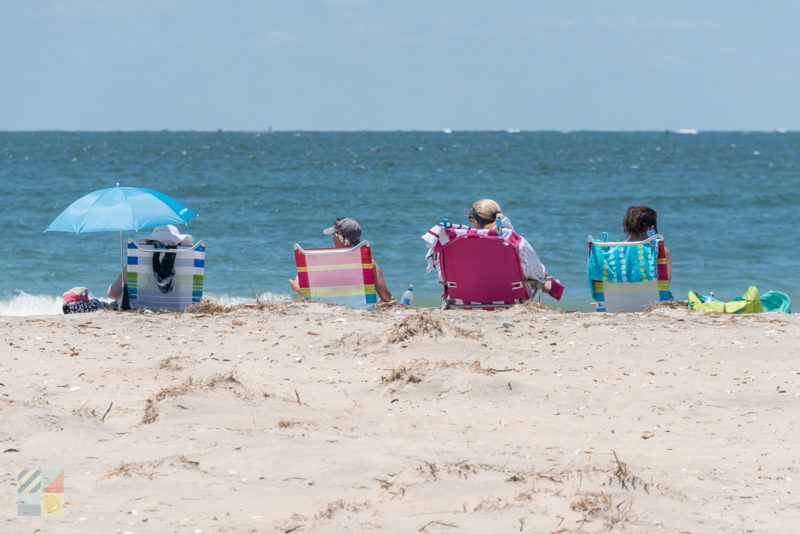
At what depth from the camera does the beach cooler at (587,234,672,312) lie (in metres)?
7.44

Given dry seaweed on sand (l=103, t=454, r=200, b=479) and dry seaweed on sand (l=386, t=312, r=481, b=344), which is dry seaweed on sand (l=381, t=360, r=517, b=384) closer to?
dry seaweed on sand (l=386, t=312, r=481, b=344)

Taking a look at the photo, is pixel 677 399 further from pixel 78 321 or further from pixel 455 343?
pixel 78 321

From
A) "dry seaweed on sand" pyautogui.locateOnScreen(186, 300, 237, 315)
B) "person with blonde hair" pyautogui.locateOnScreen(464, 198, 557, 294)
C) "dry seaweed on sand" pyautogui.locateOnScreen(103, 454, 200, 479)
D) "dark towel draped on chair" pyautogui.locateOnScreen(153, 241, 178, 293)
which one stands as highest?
"person with blonde hair" pyautogui.locateOnScreen(464, 198, 557, 294)

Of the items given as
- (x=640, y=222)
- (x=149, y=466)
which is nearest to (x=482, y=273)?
(x=640, y=222)

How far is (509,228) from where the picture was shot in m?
7.52

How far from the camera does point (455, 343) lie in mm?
6141

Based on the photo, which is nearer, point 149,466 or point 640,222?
point 149,466

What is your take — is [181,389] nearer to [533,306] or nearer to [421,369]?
[421,369]

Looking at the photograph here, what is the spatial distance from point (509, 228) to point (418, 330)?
62.4 inches

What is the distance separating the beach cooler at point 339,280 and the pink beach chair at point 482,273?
593 millimetres

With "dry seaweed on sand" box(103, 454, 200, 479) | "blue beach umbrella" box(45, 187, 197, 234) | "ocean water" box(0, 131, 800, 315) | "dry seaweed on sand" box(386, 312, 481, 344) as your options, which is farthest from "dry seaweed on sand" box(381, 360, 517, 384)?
"ocean water" box(0, 131, 800, 315)

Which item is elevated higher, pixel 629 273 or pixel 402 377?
pixel 629 273

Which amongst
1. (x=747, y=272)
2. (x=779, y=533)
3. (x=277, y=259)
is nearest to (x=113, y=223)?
(x=779, y=533)

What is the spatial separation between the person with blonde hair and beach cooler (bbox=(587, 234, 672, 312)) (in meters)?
0.38
